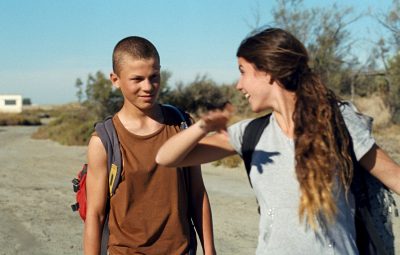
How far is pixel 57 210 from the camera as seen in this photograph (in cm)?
1068

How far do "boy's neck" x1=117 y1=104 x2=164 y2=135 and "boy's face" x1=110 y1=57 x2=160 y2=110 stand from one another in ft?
0.13

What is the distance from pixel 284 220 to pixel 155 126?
1.25m

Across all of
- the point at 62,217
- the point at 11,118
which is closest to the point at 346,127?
the point at 62,217

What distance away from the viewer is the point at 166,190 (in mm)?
3414

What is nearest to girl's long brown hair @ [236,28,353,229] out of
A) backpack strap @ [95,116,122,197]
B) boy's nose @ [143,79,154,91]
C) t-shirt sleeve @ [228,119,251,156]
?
t-shirt sleeve @ [228,119,251,156]

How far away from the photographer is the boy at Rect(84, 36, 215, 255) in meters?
3.39

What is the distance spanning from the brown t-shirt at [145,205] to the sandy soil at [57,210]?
4249 mm

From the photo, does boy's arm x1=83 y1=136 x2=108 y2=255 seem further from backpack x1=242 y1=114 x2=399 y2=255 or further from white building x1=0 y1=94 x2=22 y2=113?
white building x1=0 y1=94 x2=22 y2=113

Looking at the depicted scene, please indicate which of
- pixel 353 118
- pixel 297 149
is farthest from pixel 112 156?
pixel 353 118

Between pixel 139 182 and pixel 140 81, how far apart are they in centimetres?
51

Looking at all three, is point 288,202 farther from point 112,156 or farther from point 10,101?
point 10,101

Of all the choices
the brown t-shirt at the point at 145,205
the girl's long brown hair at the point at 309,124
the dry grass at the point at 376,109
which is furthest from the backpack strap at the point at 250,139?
the dry grass at the point at 376,109

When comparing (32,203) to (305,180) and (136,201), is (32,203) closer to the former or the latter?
(136,201)

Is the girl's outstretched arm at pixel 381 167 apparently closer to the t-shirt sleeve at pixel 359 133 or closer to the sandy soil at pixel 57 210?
the t-shirt sleeve at pixel 359 133
